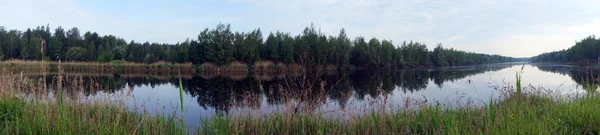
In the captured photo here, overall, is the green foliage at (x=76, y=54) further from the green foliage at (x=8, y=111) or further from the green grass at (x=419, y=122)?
the green grass at (x=419, y=122)

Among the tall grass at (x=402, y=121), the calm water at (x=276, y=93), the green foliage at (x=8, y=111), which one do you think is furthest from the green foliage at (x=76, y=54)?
the tall grass at (x=402, y=121)

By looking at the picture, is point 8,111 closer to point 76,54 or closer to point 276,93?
point 276,93

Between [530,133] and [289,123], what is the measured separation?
3.31 meters

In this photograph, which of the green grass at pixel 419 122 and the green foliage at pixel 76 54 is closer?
the green grass at pixel 419 122

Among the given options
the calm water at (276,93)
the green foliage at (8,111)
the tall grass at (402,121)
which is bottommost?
Result: the calm water at (276,93)

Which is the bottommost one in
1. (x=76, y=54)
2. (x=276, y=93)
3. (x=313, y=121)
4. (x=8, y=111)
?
(x=276, y=93)

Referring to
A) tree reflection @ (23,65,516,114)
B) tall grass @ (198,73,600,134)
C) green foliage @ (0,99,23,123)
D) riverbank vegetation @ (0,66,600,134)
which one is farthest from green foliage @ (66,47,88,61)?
tall grass @ (198,73,600,134)

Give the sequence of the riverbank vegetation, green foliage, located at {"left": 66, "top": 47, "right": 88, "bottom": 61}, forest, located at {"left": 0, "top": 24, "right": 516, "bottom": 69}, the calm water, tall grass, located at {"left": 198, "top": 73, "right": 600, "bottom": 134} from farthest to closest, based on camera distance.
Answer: green foliage, located at {"left": 66, "top": 47, "right": 88, "bottom": 61}
forest, located at {"left": 0, "top": 24, "right": 516, "bottom": 69}
the calm water
tall grass, located at {"left": 198, "top": 73, "right": 600, "bottom": 134}
the riverbank vegetation

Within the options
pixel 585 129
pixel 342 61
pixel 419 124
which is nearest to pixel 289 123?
pixel 419 124

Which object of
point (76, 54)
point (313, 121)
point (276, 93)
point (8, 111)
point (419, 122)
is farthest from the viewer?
point (76, 54)

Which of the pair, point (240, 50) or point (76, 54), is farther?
point (76, 54)

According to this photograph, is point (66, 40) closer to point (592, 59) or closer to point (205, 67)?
point (205, 67)

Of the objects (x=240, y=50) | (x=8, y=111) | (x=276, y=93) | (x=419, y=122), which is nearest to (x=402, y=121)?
(x=419, y=122)

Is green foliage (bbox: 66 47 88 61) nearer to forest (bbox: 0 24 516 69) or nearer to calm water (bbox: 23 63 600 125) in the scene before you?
forest (bbox: 0 24 516 69)
